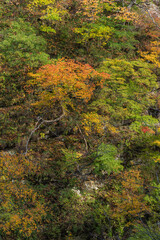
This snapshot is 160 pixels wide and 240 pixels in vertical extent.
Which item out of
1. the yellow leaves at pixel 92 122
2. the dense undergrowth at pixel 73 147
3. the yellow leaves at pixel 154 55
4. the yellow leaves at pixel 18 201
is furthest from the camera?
the yellow leaves at pixel 154 55

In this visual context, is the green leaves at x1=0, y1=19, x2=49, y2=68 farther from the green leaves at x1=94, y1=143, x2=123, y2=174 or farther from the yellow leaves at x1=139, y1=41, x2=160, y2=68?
the yellow leaves at x1=139, y1=41, x2=160, y2=68

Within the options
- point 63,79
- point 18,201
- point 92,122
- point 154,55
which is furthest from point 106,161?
point 154,55

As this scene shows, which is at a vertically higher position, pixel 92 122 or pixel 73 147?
pixel 92 122

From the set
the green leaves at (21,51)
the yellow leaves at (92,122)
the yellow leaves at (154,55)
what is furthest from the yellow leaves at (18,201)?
the yellow leaves at (154,55)

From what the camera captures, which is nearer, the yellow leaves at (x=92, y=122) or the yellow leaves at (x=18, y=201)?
the yellow leaves at (x=18, y=201)

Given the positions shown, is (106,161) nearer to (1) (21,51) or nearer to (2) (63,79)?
(2) (63,79)

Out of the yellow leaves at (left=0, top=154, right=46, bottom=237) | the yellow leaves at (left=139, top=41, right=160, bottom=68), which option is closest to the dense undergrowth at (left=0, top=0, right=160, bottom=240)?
the yellow leaves at (left=0, top=154, right=46, bottom=237)

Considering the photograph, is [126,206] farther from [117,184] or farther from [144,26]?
[144,26]

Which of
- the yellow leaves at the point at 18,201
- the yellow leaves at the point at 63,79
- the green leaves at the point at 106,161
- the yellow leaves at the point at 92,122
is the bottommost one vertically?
the yellow leaves at the point at 18,201

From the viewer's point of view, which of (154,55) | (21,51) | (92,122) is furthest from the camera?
(154,55)

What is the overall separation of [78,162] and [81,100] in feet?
13.9

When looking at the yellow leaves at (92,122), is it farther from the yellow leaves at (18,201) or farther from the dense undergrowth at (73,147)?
the yellow leaves at (18,201)

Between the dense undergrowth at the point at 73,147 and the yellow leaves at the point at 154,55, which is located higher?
the yellow leaves at the point at 154,55

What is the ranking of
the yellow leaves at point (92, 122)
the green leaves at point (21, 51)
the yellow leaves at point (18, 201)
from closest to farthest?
the yellow leaves at point (18, 201) < the green leaves at point (21, 51) < the yellow leaves at point (92, 122)
